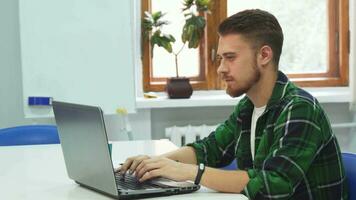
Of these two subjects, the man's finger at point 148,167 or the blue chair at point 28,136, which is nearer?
the man's finger at point 148,167

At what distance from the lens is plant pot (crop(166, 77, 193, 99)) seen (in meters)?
3.20

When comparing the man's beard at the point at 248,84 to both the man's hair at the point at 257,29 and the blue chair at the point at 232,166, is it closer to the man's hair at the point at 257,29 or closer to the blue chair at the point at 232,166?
the man's hair at the point at 257,29

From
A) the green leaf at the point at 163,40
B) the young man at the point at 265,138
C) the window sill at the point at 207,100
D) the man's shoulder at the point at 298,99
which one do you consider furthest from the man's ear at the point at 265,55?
the green leaf at the point at 163,40

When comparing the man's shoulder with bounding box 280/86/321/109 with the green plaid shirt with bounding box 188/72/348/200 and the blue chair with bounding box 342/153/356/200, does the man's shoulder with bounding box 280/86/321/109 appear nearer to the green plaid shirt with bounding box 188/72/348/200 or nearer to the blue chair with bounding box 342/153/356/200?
the green plaid shirt with bounding box 188/72/348/200

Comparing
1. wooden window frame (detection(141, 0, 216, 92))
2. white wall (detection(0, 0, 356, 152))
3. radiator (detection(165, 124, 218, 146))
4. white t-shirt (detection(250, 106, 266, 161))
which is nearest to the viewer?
white t-shirt (detection(250, 106, 266, 161))

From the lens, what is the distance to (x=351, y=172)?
4.85ft

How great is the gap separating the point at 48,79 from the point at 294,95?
1807 mm

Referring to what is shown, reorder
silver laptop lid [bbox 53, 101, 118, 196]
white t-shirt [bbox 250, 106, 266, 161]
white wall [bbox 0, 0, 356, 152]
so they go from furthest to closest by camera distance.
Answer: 1. white wall [bbox 0, 0, 356, 152]
2. white t-shirt [bbox 250, 106, 266, 161]
3. silver laptop lid [bbox 53, 101, 118, 196]

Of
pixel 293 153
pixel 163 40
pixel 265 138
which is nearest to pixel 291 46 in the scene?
pixel 163 40

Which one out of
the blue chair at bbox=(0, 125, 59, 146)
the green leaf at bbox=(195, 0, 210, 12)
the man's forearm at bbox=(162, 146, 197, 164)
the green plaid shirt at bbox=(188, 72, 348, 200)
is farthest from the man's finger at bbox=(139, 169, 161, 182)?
the green leaf at bbox=(195, 0, 210, 12)

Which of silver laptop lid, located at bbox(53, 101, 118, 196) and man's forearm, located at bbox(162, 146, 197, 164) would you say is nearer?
silver laptop lid, located at bbox(53, 101, 118, 196)

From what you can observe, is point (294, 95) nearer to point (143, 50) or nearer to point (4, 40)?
point (143, 50)

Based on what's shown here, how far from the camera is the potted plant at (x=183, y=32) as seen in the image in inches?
124

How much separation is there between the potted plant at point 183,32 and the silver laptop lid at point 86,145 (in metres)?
1.70
